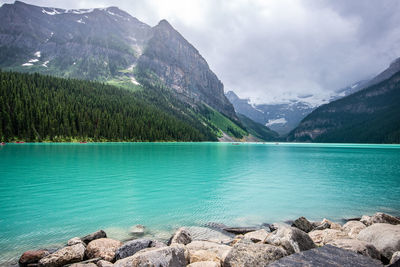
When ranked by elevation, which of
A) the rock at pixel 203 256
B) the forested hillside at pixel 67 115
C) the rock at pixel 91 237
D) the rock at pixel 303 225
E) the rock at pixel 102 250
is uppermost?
the forested hillside at pixel 67 115

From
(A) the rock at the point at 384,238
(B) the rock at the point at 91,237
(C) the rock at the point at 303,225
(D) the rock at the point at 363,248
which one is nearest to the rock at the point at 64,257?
(B) the rock at the point at 91,237

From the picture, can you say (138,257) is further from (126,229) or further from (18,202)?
(18,202)

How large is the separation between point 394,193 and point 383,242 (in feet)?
74.8

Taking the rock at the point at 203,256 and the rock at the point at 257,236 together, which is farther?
the rock at the point at 257,236

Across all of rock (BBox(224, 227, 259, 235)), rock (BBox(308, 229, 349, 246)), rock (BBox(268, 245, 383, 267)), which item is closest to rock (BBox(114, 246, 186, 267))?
rock (BBox(268, 245, 383, 267))

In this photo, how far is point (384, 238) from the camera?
8992 millimetres

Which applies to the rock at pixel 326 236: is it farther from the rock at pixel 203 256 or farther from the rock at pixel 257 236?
the rock at pixel 203 256

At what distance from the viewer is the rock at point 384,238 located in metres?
8.36

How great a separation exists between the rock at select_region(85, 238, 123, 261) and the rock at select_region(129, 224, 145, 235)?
10.2 feet

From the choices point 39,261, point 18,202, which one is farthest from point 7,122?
point 39,261

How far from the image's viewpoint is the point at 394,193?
83.8 ft

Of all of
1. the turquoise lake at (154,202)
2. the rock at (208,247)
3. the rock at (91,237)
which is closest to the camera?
the rock at (208,247)

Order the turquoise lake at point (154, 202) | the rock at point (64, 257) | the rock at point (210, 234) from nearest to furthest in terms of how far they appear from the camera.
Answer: the rock at point (64, 257) < the rock at point (210, 234) < the turquoise lake at point (154, 202)

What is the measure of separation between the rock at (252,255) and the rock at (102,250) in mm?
5221
